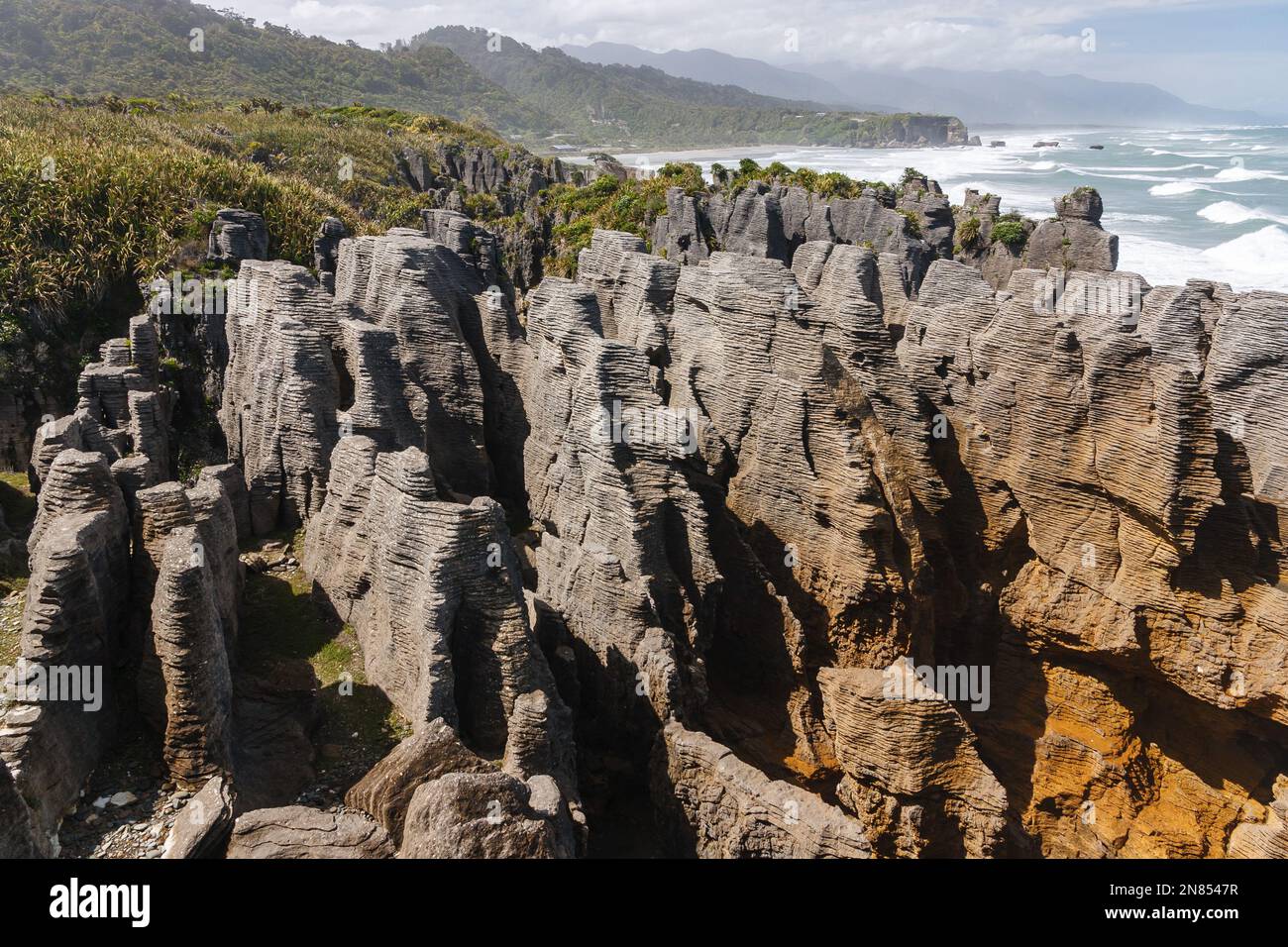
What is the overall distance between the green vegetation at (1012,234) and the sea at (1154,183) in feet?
62.7

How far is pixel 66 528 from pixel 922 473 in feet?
35.0

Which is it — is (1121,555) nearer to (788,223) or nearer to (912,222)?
(912,222)

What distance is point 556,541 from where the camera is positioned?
11.0 metres

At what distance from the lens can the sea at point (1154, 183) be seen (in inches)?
2356

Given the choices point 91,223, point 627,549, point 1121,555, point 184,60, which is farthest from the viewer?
point 184,60

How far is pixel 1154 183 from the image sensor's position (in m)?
96.2

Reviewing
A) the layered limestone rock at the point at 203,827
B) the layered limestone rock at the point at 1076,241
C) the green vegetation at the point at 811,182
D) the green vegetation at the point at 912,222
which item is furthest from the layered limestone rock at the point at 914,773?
the green vegetation at the point at 811,182

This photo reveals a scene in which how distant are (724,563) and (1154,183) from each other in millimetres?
108110

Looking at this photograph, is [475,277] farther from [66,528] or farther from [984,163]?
[984,163]

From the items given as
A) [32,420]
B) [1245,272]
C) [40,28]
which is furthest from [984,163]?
[32,420]

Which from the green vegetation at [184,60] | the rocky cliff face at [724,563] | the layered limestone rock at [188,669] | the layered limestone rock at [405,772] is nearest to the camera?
the layered limestone rock at [405,772]

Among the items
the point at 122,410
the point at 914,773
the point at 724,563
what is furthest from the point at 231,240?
the point at 914,773

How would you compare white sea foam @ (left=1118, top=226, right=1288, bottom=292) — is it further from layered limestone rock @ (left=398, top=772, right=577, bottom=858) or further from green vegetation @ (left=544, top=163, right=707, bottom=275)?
layered limestone rock @ (left=398, top=772, right=577, bottom=858)

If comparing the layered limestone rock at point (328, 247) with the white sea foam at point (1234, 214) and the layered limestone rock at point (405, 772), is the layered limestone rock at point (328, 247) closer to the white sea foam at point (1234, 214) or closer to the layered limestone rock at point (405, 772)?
the layered limestone rock at point (405, 772)
